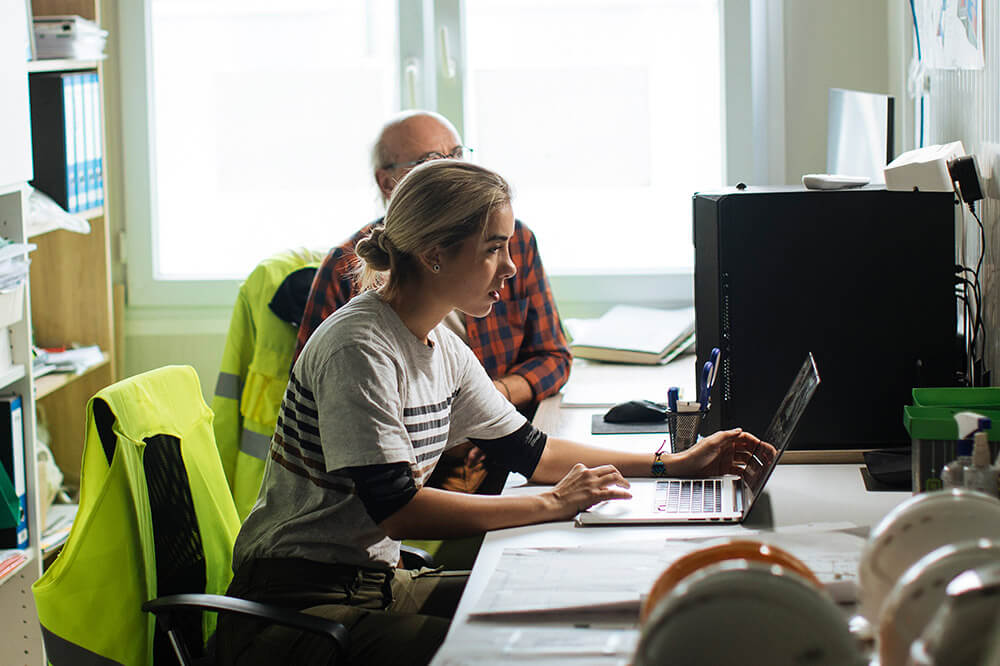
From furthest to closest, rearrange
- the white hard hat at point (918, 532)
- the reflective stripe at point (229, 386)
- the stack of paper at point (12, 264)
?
the reflective stripe at point (229, 386) < the stack of paper at point (12, 264) < the white hard hat at point (918, 532)

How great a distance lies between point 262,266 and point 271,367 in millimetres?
241

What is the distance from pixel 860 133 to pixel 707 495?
3.53 ft

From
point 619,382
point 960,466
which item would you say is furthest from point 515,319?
point 960,466

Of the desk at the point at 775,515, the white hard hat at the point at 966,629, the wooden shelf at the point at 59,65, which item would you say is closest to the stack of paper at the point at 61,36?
the wooden shelf at the point at 59,65

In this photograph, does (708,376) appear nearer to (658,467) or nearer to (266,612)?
(658,467)

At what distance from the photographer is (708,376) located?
182cm

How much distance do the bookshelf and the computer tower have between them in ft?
5.03

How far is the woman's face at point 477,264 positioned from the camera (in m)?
1.69

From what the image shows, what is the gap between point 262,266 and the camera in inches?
103

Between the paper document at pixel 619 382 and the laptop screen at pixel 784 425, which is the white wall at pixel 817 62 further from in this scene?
the laptop screen at pixel 784 425

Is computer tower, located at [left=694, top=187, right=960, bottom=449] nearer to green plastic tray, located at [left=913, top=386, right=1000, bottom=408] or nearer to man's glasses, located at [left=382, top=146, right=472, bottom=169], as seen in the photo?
green plastic tray, located at [left=913, top=386, right=1000, bottom=408]

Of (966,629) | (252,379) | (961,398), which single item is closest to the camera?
(966,629)

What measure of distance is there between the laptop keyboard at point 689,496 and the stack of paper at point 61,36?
196cm

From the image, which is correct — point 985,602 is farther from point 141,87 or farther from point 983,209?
point 141,87
